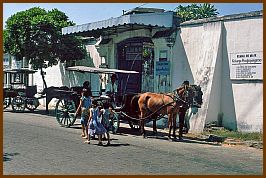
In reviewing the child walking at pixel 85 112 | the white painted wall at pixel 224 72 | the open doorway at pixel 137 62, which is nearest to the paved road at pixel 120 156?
the child walking at pixel 85 112

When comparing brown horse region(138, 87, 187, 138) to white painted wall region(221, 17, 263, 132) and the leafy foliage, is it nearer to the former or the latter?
white painted wall region(221, 17, 263, 132)

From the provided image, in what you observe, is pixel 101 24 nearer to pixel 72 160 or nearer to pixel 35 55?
pixel 35 55

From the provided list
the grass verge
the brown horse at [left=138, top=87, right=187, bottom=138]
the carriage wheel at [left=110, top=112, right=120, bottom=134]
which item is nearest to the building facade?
the grass verge

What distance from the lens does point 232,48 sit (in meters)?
14.4

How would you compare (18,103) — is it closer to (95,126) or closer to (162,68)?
(162,68)

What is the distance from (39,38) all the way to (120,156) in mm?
12071

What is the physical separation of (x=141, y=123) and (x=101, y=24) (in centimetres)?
584

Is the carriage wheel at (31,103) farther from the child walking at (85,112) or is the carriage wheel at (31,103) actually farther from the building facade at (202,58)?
the child walking at (85,112)

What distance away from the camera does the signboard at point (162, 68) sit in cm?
1678

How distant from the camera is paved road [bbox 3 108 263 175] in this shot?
27.6 feet

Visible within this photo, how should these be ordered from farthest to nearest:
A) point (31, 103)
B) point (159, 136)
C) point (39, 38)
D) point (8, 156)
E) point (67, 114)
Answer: point (31, 103) → point (39, 38) → point (67, 114) → point (159, 136) → point (8, 156)

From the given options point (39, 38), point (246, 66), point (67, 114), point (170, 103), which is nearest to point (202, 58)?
point (246, 66)

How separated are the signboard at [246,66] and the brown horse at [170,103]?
6.29ft

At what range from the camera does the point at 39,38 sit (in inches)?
803
